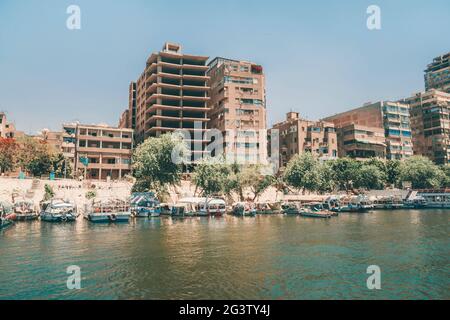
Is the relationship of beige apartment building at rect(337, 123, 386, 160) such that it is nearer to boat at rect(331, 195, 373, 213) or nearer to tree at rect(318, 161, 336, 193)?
tree at rect(318, 161, 336, 193)

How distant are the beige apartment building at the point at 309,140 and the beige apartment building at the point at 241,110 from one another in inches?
478

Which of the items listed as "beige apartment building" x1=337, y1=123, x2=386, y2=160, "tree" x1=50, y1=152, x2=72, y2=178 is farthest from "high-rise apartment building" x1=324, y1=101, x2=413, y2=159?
"tree" x1=50, y1=152, x2=72, y2=178

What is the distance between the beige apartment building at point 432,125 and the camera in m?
133

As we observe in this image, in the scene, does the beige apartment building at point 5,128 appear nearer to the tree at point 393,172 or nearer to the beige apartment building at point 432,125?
the tree at point 393,172

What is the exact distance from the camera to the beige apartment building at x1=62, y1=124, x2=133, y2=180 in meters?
101

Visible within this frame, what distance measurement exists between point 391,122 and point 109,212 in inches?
4208

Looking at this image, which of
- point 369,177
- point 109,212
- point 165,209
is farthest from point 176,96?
point 369,177

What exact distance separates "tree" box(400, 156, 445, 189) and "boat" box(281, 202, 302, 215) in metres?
46.4

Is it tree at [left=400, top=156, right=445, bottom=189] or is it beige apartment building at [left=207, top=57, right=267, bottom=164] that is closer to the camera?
beige apartment building at [left=207, top=57, right=267, bottom=164]

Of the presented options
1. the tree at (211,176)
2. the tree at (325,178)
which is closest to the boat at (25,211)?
the tree at (211,176)

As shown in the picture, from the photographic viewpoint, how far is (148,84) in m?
111
